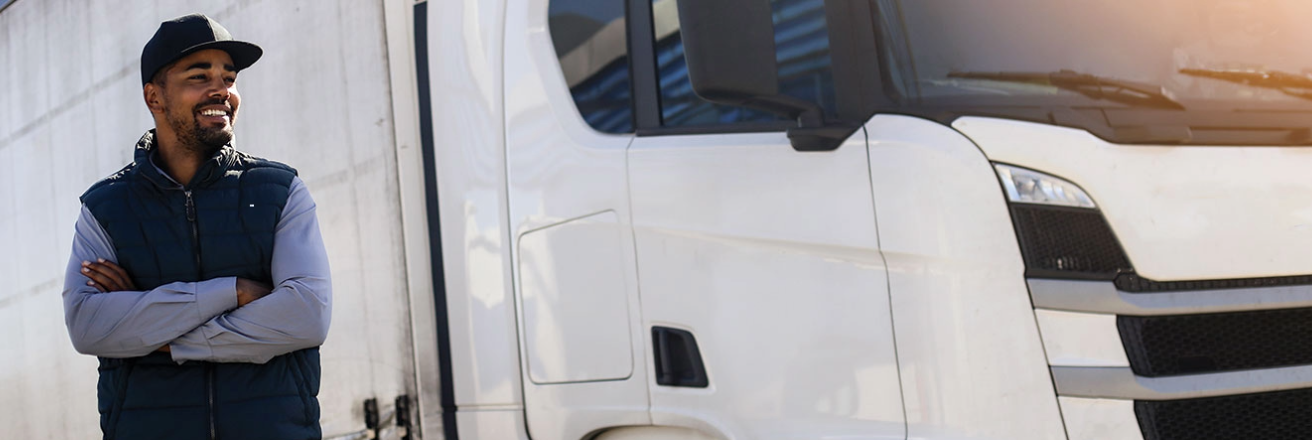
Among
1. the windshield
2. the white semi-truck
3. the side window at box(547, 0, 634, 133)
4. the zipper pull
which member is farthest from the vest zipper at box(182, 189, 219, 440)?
the windshield

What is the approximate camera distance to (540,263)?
3502mm

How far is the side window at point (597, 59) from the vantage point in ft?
11.2

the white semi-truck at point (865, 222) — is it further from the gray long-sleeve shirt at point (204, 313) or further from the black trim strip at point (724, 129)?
the gray long-sleeve shirt at point (204, 313)

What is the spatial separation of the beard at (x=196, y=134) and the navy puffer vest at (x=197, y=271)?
0.04 m

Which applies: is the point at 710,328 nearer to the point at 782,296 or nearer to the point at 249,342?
the point at 782,296

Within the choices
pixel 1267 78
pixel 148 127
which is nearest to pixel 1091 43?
pixel 1267 78

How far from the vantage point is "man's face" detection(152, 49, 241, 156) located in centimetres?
296

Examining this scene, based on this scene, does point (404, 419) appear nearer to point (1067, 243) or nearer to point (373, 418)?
point (373, 418)

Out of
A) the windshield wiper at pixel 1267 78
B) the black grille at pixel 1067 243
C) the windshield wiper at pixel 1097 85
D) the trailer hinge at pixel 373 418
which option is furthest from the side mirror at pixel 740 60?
the trailer hinge at pixel 373 418

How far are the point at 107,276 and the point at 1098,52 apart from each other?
218cm

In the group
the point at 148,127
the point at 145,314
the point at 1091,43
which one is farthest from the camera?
the point at 148,127

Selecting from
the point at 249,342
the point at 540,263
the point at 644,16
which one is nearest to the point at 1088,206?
the point at 644,16

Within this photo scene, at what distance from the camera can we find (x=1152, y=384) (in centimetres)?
262

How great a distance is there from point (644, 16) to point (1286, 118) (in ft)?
4.87
